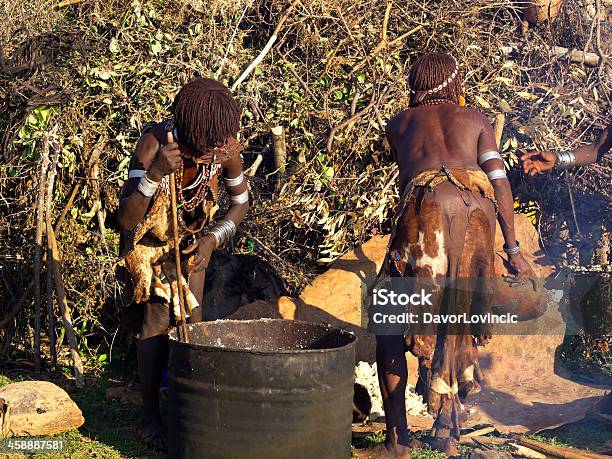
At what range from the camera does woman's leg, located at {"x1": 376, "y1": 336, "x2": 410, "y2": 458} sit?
4441mm

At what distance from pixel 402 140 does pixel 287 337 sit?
1308 millimetres

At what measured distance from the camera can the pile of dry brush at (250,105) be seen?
6.03 meters

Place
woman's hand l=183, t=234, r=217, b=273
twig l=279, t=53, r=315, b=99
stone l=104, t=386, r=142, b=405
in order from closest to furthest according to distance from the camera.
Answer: woman's hand l=183, t=234, r=217, b=273
stone l=104, t=386, r=142, b=405
twig l=279, t=53, r=315, b=99

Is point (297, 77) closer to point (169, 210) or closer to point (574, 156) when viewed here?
point (574, 156)

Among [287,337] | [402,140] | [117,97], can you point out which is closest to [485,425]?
[287,337]

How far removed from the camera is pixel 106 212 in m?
6.17

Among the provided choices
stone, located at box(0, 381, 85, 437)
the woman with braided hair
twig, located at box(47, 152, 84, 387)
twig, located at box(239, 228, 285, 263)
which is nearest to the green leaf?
twig, located at box(47, 152, 84, 387)

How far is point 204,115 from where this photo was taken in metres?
4.13

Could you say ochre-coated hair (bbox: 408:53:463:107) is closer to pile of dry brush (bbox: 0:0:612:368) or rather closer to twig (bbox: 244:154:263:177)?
pile of dry brush (bbox: 0:0:612:368)

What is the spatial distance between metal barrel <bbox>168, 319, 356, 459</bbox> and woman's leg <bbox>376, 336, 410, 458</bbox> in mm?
620

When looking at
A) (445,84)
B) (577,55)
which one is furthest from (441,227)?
(577,55)

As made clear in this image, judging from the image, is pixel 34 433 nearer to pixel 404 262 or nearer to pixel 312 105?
pixel 404 262

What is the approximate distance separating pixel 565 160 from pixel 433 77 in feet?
6.37

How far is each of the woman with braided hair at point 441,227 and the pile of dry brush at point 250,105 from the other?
5.58 feet
